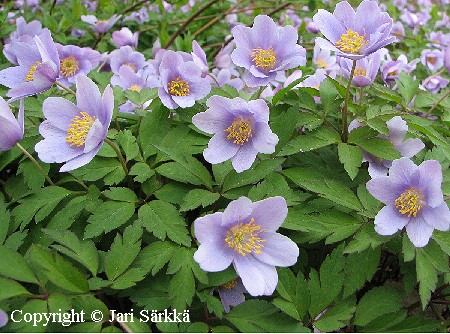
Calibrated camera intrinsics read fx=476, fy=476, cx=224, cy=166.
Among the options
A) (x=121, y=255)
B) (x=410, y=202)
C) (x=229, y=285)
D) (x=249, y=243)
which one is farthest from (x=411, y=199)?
(x=121, y=255)

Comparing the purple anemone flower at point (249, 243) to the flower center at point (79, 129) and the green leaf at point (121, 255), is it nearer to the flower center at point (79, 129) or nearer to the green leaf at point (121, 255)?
the green leaf at point (121, 255)

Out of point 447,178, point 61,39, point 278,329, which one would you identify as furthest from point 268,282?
point 61,39

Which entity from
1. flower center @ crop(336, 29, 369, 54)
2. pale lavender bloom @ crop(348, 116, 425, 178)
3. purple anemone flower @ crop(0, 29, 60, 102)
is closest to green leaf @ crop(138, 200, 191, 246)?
purple anemone flower @ crop(0, 29, 60, 102)

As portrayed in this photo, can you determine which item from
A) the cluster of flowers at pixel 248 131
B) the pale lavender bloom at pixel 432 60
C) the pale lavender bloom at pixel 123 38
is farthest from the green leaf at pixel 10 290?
the pale lavender bloom at pixel 432 60

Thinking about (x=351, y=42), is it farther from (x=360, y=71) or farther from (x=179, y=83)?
(x=179, y=83)

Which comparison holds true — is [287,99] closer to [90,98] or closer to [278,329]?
[90,98]

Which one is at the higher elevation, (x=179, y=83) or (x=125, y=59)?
(x=179, y=83)
